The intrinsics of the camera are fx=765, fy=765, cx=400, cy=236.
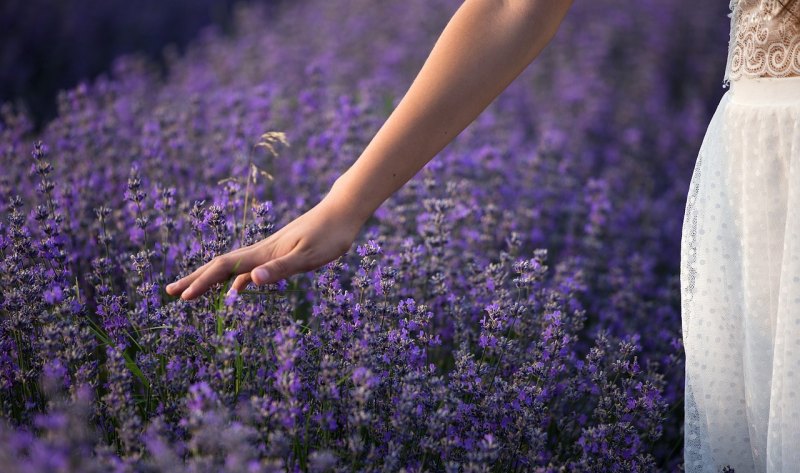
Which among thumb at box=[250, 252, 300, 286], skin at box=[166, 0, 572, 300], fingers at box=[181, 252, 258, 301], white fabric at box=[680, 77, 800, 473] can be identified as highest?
skin at box=[166, 0, 572, 300]

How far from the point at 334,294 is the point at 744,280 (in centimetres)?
92

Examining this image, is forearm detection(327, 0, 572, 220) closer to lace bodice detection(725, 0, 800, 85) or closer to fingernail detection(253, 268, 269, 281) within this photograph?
fingernail detection(253, 268, 269, 281)

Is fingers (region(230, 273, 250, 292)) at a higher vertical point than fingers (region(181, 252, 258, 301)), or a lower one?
lower

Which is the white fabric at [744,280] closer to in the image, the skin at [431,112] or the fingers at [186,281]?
the skin at [431,112]

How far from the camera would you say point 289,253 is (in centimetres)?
158

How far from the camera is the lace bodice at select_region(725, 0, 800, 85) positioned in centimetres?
A: 159

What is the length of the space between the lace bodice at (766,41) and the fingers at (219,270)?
1.15 meters

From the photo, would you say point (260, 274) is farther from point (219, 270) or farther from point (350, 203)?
point (350, 203)

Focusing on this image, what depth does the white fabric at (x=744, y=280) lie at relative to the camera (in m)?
1.52

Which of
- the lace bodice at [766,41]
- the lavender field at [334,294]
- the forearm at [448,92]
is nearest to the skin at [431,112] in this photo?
the forearm at [448,92]

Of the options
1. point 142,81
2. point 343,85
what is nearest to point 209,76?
point 142,81

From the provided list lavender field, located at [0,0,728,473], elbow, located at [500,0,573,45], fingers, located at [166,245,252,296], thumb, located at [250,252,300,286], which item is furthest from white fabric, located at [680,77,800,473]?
fingers, located at [166,245,252,296]

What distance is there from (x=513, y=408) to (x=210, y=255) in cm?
85

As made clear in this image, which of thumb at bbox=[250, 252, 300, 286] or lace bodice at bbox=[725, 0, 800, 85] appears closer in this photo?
thumb at bbox=[250, 252, 300, 286]
